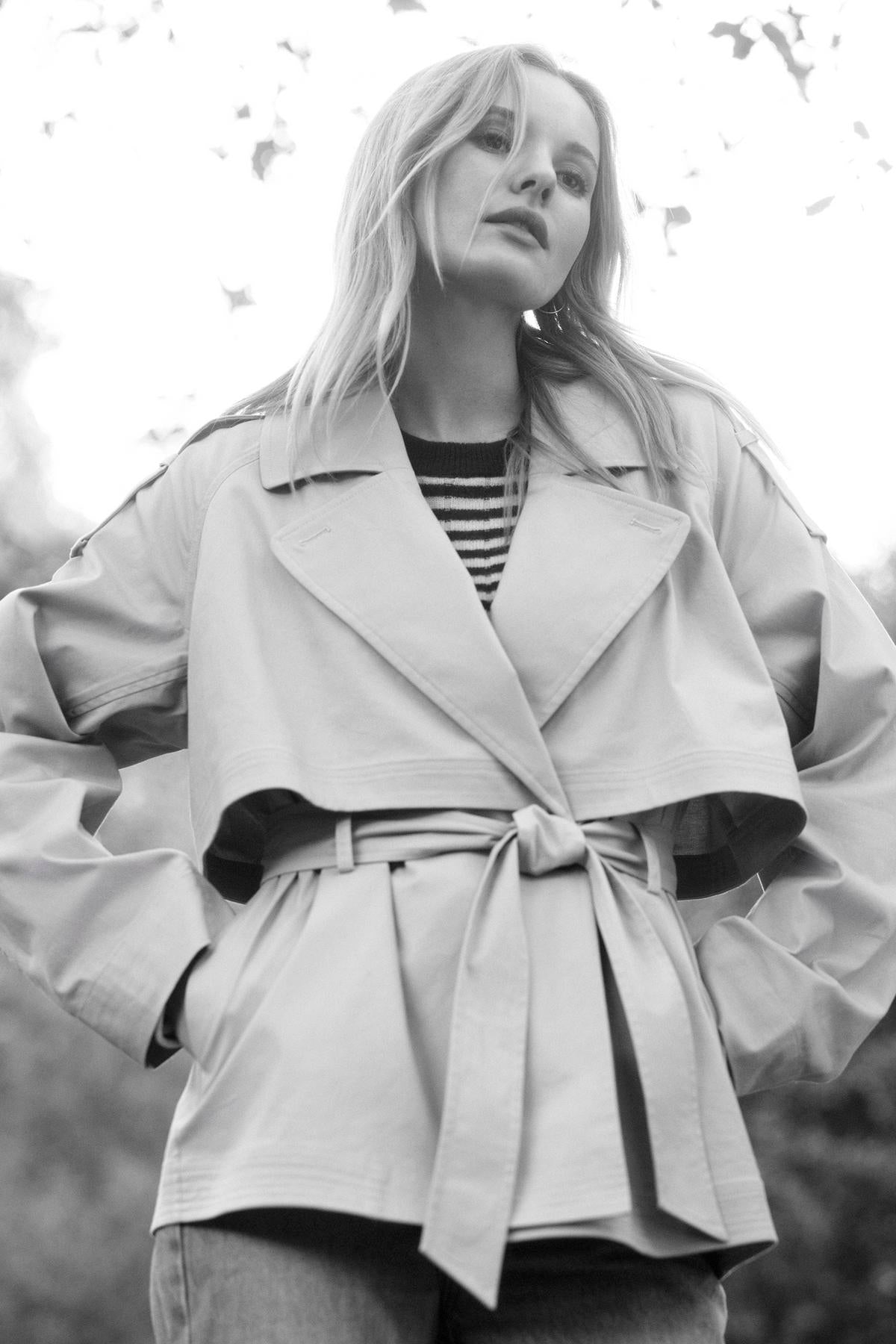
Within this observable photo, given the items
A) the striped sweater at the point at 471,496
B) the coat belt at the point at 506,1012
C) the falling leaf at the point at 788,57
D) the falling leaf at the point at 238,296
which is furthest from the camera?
the falling leaf at the point at 238,296

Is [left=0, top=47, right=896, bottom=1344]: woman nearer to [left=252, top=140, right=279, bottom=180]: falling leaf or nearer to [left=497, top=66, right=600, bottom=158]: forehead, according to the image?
[left=497, top=66, right=600, bottom=158]: forehead

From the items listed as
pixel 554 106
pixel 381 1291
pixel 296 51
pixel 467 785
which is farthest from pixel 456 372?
pixel 296 51

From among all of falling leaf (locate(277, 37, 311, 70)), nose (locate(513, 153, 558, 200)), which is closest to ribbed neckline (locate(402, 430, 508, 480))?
nose (locate(513, 153, 558, 200))

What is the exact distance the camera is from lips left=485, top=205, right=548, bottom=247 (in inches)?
75.5

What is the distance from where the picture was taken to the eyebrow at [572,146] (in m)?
1.96

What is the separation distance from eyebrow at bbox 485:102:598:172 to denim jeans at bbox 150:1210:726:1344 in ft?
3.84

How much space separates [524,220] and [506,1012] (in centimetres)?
88

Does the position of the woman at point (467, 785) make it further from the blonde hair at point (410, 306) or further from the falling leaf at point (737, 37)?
the falling leaf at point (737, 37)

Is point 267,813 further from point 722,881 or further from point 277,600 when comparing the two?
point 722,881

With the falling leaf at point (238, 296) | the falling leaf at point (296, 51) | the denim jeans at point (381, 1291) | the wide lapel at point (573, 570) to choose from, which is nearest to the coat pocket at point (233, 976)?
the denim jeans at point (381, 1291)

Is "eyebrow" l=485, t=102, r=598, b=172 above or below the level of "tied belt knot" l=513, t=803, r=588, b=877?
above

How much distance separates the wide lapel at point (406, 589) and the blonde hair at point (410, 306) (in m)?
0.08

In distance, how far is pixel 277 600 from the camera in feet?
6.02

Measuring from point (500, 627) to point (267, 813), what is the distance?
0.31m
